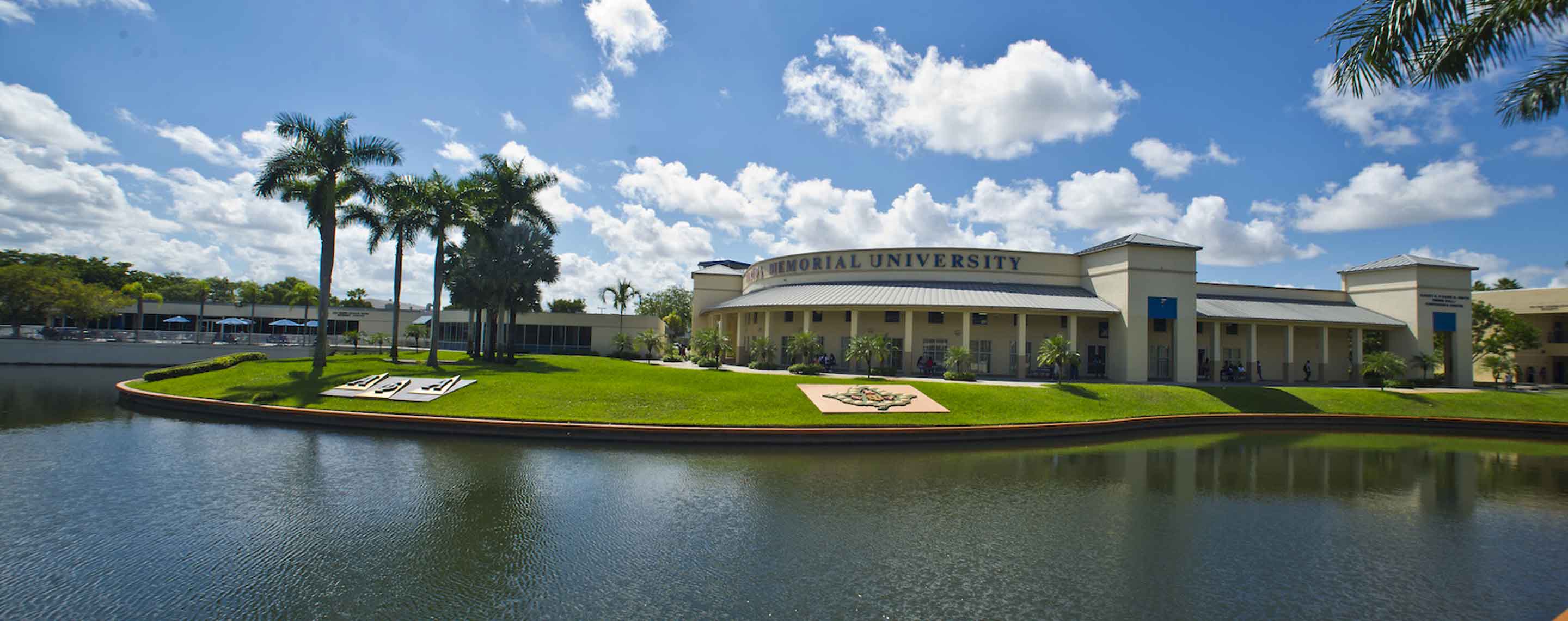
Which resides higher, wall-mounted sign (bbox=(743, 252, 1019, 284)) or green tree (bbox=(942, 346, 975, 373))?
wall-mounted sign (bbox=(743, 252, 1019, 284))

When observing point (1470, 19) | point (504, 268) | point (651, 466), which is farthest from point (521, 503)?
point (504, 268)

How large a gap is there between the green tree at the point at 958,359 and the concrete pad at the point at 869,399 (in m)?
6.88

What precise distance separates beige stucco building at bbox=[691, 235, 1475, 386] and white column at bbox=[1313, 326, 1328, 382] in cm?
10

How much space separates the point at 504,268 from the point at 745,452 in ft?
74.7

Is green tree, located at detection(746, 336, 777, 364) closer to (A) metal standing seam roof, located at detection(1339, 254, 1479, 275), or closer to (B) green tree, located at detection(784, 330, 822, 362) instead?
(B) green tree, located at detection(784, 330, 822, 362)

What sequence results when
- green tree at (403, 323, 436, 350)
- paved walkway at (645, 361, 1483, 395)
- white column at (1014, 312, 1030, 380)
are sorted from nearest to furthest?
paved walkway at (645, 361, 1483, 395) < white column at (1014, 312, 1030, 380) < green tree at (403, 323, 436, 350)

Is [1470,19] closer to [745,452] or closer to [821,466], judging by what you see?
[821,466]

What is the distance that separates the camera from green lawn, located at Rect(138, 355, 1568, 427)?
21.3 meters

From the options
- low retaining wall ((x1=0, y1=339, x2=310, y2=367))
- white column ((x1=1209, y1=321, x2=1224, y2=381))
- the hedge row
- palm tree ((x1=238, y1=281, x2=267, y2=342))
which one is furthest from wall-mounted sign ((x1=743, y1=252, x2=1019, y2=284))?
palm tree ((x1=238, y1=281, x2=267, y2=342))

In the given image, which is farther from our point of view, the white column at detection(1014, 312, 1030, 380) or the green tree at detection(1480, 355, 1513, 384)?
the green tree at detection(1480, 355, 1513, 384)

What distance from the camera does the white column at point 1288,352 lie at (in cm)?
3931

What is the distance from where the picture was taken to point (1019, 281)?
40844mm

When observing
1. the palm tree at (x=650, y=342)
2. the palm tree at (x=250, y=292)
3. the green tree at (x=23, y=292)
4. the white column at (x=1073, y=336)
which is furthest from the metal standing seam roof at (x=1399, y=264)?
the palm tree at (x=250, y=292)

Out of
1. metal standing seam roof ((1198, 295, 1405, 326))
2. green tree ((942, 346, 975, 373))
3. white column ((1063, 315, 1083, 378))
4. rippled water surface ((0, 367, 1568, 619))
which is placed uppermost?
metal standing seam roof ((1198, 295, 1405, 326))
